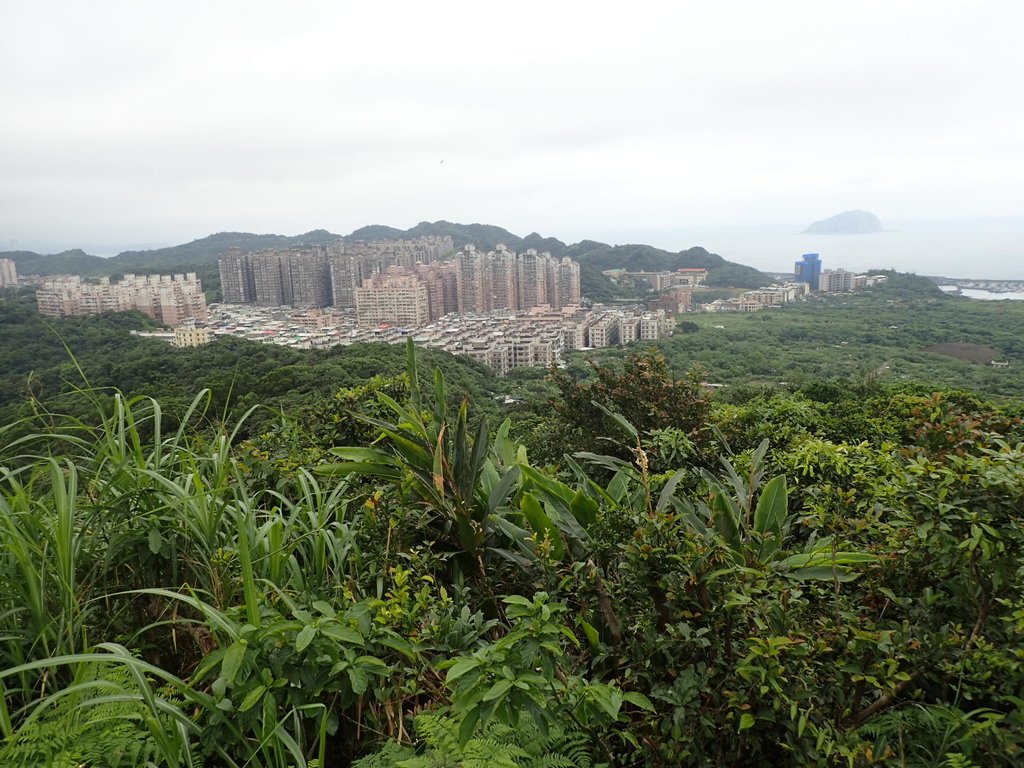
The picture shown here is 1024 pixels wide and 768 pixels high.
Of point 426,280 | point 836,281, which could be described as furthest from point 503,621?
point 836,281

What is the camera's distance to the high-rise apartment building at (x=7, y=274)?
54.8 m

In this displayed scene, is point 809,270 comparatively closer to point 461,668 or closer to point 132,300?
point 132,300

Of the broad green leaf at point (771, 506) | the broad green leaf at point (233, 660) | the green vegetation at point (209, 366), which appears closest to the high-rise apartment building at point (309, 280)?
the green vegetation at point (209, 366)

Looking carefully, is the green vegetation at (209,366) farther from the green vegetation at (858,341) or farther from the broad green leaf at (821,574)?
the green vegetation at (858,341)

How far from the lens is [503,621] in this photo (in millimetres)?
1194

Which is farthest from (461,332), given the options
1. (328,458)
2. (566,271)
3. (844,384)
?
(328,458)

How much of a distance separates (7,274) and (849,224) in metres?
109

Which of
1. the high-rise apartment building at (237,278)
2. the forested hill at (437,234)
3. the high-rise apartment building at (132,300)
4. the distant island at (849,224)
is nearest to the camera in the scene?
the high-rise apartment building at (132,300)

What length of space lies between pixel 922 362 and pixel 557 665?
2700 cm

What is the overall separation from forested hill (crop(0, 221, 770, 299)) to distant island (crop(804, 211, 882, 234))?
48.1 meters

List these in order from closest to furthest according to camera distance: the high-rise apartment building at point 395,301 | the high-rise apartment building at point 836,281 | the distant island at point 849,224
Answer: the high-rise apartment building at point 395,301
the high-rise apartment building at point 836,281
the distant island at point 849,224

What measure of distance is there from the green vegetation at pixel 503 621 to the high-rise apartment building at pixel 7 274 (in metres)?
67.5

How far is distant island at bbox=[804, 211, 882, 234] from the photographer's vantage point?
99.6m

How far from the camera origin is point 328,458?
1.79 meters
